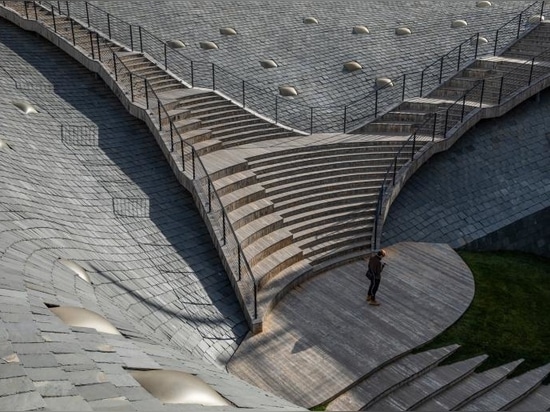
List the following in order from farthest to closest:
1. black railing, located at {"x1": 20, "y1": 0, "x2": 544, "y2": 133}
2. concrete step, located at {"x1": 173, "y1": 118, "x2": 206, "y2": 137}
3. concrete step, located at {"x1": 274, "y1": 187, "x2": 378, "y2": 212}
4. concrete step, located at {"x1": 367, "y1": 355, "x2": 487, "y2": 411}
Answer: black railing, located at {"x1": 20, "y1": 0, "x2": 544, "y2": 133}, concrete step, located at {"x1": 173, "y1": 118, "x2": 206, "y2": 137}, concrete step, located at {"x1": 274, "y1": 187, "x2": 378, "y2": 212}, concrete step, located at {"x1": 367, "y1": 355, "x2": 487, "y2": 411}

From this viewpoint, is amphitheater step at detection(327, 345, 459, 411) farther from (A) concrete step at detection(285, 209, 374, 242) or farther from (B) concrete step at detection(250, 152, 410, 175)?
(B) concrete step at detection(250, 152, 410, 175)

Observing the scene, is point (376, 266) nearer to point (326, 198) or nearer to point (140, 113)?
point (326, 198)

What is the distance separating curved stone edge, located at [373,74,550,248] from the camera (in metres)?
14.8

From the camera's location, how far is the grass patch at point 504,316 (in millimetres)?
10320

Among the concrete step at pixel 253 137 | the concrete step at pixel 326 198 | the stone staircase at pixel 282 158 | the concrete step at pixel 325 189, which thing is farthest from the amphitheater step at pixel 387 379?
the concrete step at pixel 253 137

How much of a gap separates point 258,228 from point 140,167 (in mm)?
3222

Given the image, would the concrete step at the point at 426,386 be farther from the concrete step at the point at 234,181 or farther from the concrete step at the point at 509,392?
the concrete step at the point at 234,181

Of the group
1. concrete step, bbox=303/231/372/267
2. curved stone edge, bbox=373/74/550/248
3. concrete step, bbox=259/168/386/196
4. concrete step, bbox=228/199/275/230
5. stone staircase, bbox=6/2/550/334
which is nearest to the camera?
concrete step, bbox=228/199/275/230

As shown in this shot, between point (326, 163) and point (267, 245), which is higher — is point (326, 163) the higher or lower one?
the higher one

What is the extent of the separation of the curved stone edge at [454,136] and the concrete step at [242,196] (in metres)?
3.16

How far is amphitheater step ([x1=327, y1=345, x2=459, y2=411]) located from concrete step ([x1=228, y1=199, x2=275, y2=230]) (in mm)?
4501

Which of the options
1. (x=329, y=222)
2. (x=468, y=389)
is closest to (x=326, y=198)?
(x=329, y=222)

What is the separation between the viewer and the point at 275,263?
39.7 feet

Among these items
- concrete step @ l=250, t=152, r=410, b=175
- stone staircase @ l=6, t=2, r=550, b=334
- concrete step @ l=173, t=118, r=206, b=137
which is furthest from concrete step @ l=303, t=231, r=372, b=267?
concrete step @ l=173, t=118, r=206, b=137
